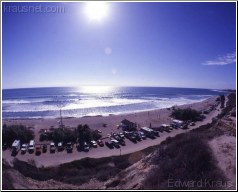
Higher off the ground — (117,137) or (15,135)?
(15,135)

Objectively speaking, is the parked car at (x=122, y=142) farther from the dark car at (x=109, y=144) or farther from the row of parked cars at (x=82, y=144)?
the dark car at (x=109, y=144)

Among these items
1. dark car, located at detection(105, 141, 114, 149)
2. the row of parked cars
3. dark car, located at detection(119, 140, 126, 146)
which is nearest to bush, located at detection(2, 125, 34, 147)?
the row of parked cars

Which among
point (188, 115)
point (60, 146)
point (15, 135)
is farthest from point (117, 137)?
point (188, 115)

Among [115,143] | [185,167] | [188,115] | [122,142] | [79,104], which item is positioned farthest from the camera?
[79,104]

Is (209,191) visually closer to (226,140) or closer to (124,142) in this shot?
(226,140)

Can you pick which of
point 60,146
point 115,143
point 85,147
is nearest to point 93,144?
point 85,147

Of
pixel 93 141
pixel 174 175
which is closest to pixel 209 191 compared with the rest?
pixel 174 175

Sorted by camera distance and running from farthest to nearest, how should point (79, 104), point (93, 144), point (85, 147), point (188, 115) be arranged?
1. point (79, 104)
2. point (188, 115)
3. point (93, 144)
4. point (85, 147)

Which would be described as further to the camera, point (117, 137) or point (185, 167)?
point (117, 137)

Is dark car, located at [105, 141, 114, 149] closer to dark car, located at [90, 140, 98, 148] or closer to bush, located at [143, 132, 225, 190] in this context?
dark car, located at [90, 140, 98, 148]

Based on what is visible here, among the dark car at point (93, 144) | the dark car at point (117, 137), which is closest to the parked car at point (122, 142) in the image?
the dark car at point (117, 137)

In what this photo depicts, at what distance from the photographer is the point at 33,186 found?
1056cm

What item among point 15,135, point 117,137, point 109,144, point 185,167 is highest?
point 185,167

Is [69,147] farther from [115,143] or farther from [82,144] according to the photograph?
[115,143]
